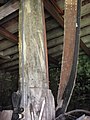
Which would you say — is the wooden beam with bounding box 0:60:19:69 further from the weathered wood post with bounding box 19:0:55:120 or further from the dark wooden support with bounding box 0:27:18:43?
the weathered wood post with bounding box 19:0:55:120

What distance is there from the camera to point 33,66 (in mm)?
1258

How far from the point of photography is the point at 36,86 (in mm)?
1224

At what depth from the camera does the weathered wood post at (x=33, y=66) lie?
1167mm

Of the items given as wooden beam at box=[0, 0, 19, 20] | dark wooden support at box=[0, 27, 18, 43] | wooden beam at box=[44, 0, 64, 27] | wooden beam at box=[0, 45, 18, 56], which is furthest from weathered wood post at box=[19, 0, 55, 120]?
wooden beam at box=[0, 45, 18, 56]

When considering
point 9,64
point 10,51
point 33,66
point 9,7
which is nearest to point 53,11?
point 9,7

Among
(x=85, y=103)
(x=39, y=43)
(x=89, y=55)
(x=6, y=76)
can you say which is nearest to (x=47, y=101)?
(x=39, y=43)

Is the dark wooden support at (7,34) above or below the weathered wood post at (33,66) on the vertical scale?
above

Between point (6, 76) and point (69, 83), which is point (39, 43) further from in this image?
point (6, 76)

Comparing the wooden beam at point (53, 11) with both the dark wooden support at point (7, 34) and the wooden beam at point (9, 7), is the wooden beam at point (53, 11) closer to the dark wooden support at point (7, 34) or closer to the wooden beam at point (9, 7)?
the wooden beam at point (9, 7)

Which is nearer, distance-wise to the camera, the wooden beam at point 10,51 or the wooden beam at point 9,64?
the wooden beam at point 10,51

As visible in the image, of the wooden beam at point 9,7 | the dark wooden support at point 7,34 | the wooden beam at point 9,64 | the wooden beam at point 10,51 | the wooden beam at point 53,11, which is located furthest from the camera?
the wooden beam at point 9,64

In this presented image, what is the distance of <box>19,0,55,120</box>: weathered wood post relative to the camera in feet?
3.83

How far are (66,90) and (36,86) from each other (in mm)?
198

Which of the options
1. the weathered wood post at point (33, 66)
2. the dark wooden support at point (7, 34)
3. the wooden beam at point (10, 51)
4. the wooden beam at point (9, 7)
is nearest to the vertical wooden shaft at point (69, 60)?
the weathered wood post at point (33, 66)
